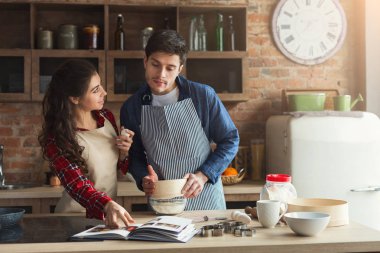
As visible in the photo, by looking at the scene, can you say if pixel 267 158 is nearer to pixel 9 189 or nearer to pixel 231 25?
pixel 231 25

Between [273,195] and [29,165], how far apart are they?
2557 millimetres

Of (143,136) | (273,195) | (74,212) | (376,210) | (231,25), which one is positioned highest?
(231,25)

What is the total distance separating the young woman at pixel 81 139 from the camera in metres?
1.98

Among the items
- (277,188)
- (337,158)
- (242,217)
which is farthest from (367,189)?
(242,217)

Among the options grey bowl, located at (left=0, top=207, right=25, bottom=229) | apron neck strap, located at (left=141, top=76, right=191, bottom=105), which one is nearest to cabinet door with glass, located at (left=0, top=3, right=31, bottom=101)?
apron neck strap, located at (left=141, top=76, right=191, bottom=105)

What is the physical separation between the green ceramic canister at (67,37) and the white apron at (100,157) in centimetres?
151

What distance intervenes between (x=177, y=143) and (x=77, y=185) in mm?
642

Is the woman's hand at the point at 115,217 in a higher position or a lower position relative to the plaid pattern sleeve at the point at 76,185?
lower

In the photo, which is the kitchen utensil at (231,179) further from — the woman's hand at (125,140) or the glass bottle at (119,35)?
the woman's hand at (125,140)

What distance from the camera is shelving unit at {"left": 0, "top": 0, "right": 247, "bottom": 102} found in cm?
363

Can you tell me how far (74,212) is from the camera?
2354 millimetres

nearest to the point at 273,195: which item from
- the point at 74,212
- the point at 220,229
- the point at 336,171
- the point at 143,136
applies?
the point at 220,229

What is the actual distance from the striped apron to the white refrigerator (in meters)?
1.16

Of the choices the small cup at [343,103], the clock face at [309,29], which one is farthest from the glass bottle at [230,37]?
the small cup at [343,103]
